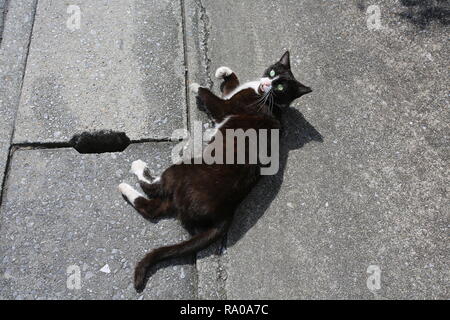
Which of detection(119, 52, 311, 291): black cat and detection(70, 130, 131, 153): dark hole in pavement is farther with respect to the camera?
detection(70, 130, 131, 153): dark hole in pavement

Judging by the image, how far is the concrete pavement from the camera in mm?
2516

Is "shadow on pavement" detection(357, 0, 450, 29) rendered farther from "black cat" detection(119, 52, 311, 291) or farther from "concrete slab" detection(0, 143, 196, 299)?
"concrete slab" detection(0, 143, 196, 299)

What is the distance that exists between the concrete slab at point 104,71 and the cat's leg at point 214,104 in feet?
0.69

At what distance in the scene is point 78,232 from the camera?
256 centimetres

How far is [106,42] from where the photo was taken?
10.8 ft

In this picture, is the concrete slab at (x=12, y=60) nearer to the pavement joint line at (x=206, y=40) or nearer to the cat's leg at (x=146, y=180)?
the cat's leg at (x=146, y=180)

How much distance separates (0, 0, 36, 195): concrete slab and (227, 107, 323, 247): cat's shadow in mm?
1565

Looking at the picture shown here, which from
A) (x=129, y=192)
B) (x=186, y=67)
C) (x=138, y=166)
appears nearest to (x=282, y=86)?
(x=186, y=67)

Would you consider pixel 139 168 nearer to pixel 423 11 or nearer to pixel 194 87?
pixel 194 87

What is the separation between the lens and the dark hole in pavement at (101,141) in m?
Answer: 2.88

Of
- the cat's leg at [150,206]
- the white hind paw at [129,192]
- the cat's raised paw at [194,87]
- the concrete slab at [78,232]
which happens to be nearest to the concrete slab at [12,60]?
the concrete slab at [78,232]

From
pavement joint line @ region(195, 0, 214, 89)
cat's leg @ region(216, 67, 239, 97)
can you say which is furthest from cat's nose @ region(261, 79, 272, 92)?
pavement joint line @ region(195, 0, 214, 89)

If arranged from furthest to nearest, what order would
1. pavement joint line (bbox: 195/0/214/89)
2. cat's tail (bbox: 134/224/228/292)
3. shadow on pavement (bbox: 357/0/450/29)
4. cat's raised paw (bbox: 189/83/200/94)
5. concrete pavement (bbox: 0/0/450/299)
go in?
shadow on pavement (bbox: 357/0/450/29)
pavement joint line (bbox: 195/0/214/89)
cat's raised paw (bbox: 189/83/200/94)
concrete pavement (bbox: 0/0/450/299)
cat's tail (bbox: 134/224/228/292)

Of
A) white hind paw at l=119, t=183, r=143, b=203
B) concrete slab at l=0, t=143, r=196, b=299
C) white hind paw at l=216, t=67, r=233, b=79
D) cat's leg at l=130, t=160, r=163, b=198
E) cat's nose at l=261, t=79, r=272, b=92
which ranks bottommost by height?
concrete slab at l=0, t=143, r=196, b=299
